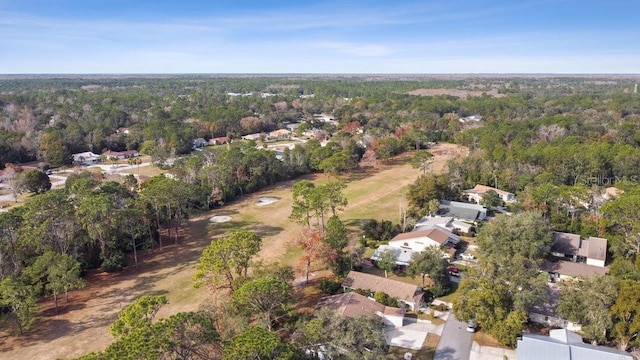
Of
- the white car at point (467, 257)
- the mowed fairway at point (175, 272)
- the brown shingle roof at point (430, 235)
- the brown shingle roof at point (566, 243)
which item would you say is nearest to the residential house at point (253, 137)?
the mowed fairway at point (175, 272)

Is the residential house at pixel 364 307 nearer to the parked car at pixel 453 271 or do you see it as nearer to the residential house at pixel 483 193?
the parked car at pixel 453 271

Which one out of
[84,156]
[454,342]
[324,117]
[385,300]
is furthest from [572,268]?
[324,117]

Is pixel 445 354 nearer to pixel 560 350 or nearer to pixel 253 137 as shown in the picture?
pixel 560 350

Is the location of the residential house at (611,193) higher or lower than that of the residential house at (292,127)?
lower

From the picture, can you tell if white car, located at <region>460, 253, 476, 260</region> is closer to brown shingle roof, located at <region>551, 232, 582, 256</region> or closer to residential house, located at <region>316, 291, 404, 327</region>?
brown shingle roof, located at <region>551, 232, 582, 256</region>

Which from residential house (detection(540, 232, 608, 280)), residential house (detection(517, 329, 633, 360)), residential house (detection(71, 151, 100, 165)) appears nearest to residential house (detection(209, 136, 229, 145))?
residential house (detection(71, 151, 100, 165))

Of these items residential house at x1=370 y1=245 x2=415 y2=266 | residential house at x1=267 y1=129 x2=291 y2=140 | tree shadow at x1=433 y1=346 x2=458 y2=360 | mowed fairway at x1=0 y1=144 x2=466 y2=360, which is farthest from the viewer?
residential house at x1=267 y1=129 x2=291 y2=140
